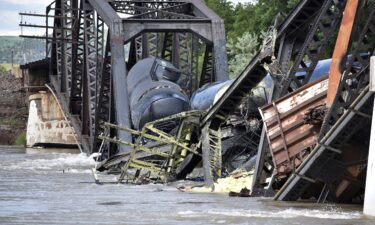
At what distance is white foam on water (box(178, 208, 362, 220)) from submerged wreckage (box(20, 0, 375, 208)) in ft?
5.60

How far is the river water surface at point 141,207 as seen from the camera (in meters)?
17.1

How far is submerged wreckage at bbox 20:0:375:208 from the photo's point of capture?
2056cm

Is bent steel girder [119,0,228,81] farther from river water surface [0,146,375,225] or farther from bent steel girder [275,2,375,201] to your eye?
bent steel girder [275,2,375,201]

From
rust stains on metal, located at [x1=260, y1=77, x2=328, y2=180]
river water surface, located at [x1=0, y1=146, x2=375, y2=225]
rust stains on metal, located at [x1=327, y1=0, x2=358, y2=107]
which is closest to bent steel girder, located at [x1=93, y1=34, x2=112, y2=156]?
river water surface, located at [x1=0, y1=146, x2=375, y2=225]

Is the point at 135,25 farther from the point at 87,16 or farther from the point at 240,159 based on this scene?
the point at 240,159

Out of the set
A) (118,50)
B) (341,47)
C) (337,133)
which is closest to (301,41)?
(341,47)

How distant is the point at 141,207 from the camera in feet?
65.3

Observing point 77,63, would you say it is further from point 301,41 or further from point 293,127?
point 293,127

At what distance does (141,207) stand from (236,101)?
9016 millimetres

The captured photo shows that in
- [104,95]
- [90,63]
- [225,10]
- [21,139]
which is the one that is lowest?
[21,139]

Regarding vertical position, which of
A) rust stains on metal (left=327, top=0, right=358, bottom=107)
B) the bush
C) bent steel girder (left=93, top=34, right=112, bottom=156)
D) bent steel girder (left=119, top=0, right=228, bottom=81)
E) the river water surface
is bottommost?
the bush

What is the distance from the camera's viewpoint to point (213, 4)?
95562 mm

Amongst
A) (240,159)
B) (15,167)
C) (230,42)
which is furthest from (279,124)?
(230,42)

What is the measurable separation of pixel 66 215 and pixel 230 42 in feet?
180
